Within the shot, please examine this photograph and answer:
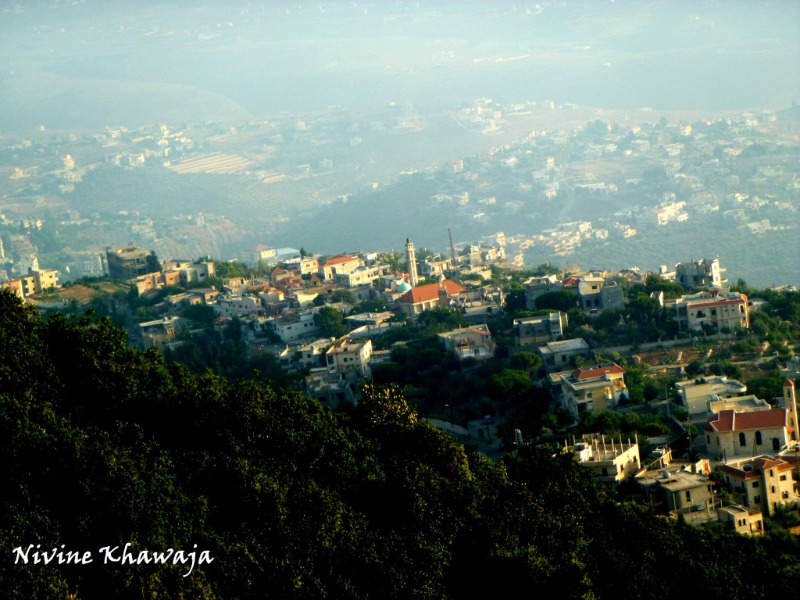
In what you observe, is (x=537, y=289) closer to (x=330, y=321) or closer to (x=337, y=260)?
(x=330, y=321)

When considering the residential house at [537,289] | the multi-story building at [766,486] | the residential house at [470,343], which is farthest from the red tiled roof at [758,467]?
the residential house at [537,289]

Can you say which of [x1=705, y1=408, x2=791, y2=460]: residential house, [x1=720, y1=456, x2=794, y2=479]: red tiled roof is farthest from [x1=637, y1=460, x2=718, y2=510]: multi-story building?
[x1=705, y1=408, x2=791, y2=460]: residential house

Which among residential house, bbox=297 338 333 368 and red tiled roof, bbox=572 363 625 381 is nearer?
red tiled roof, bbox=572 363 625 381

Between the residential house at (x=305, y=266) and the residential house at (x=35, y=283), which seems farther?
the residential house at (x=35, y=283)

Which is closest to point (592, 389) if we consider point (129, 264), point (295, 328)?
point (295, 328)

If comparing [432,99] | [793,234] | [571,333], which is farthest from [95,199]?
[571,333]

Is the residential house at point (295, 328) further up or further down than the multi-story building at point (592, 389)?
further down

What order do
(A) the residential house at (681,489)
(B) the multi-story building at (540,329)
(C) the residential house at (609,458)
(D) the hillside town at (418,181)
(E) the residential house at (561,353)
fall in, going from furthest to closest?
(D) the hillside town at (418,181)
(B) the multi-story building at (540,329)
(E) the residential house at (561,353)
(C) the residential house at (609,458)
(A) the residential house at (681,489)

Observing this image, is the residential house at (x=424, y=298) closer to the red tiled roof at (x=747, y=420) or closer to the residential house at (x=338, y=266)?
the residential house at (x=338, y=266)

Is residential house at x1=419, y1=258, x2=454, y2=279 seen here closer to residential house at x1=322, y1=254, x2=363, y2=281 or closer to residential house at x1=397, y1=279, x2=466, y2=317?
residential house at x1=322, y1=254, x2=363, y2=281
